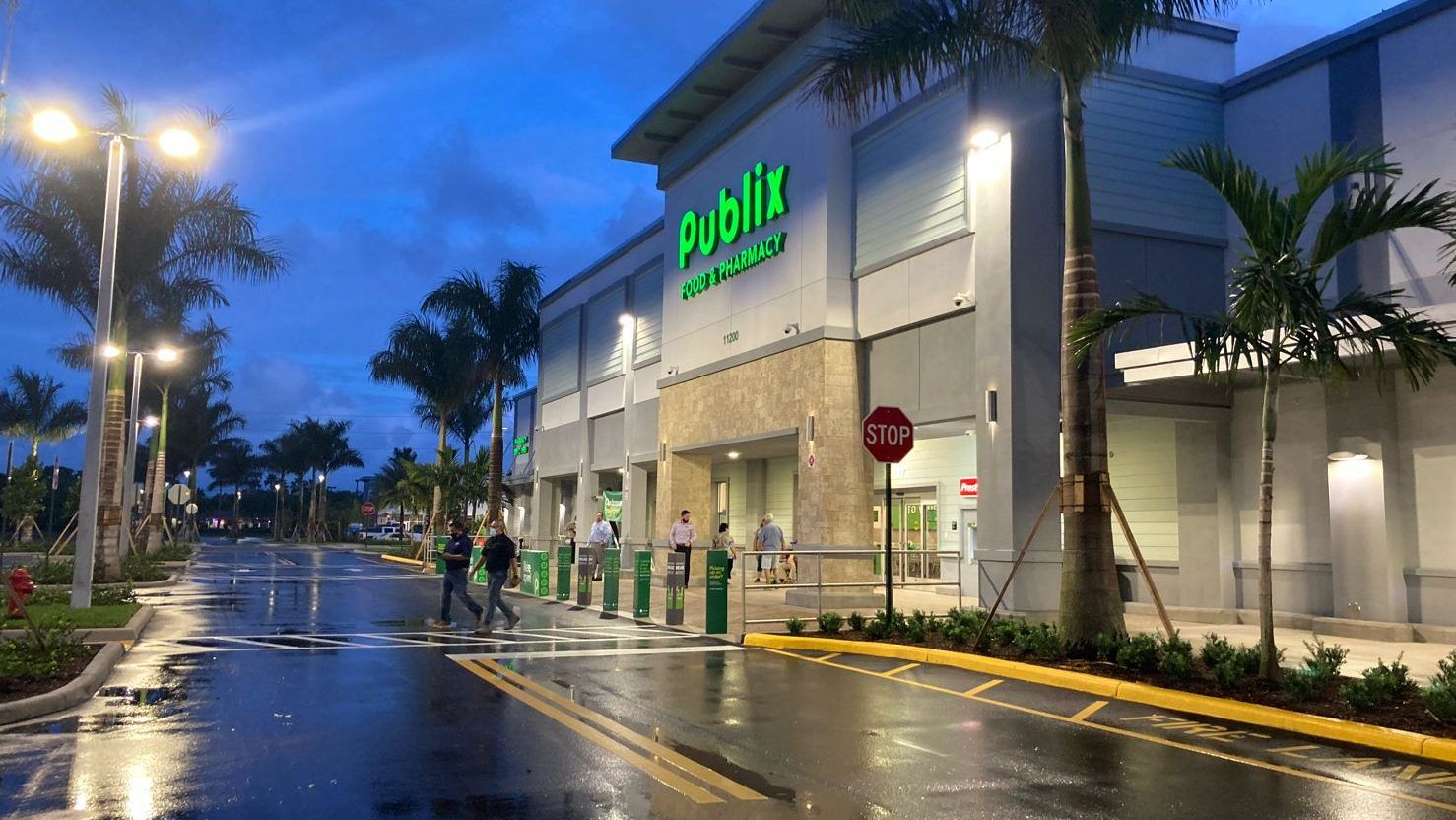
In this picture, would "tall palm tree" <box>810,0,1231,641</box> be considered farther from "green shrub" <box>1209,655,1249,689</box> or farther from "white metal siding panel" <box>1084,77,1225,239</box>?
"white metal siding panel" <box>1084,77,1225,239</box>

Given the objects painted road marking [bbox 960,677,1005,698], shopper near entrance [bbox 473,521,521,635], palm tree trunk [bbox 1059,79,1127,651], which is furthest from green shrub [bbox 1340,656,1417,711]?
shopper near entrance [bbox 473,521,521,635]

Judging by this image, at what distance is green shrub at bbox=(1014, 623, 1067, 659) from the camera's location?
495 inches

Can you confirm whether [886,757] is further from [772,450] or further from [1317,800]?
[772,450]

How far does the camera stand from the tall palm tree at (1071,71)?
1263cm

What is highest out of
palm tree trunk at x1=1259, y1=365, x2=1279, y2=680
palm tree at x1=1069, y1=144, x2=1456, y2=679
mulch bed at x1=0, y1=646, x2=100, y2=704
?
palm tree at x1=1069, y1=144, x2=1456, y2=679

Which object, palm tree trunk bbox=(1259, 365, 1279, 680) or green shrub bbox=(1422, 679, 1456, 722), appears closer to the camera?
green shrub bbox=(1422, 679, 1456, 722)

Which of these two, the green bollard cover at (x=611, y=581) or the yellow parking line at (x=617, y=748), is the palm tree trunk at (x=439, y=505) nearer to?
the green bollard cover at (x=611, y=581)

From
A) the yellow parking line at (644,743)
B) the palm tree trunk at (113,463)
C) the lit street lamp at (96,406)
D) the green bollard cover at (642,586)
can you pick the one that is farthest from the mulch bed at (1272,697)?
the palm tree trunk at (113,463)

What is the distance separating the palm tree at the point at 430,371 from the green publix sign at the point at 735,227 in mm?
16470

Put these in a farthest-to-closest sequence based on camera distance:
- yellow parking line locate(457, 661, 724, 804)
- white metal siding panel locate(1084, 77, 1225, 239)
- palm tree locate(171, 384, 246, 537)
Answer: palm tree locate(171, 384, 246, 537), white metal siding panel locate(1084, 77, 1225, 239), yellow parking line locate(457, 661, 724, 804)

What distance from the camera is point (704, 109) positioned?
1229 inches

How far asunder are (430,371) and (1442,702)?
4457 cm

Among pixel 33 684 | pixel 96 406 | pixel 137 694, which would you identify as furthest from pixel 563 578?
pixel 33 684

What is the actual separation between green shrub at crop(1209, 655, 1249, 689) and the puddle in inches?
400
